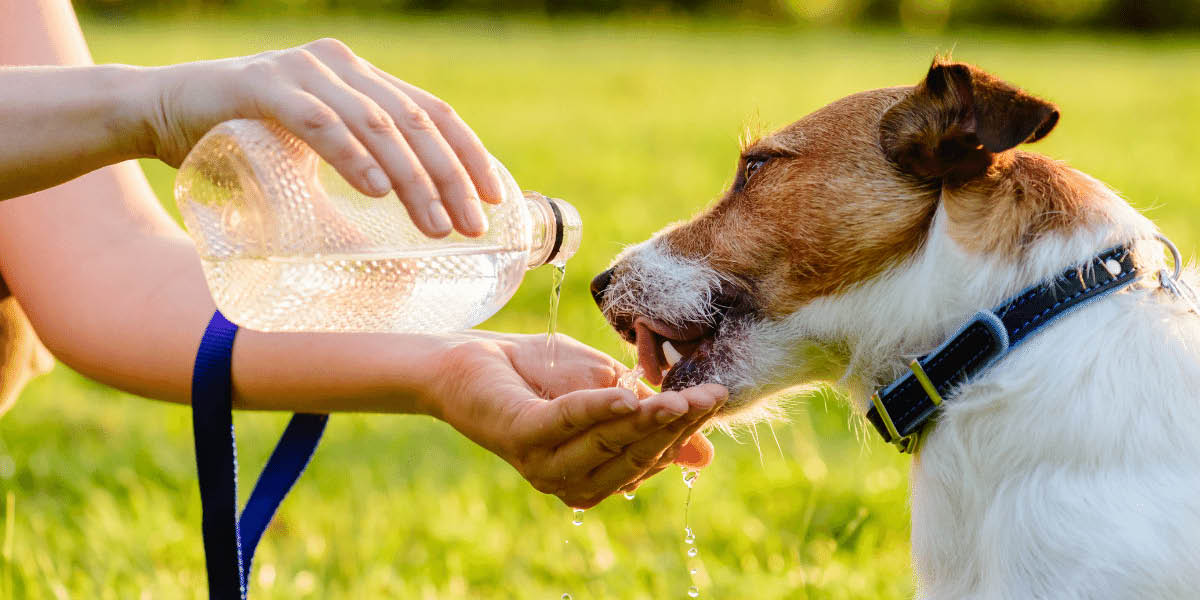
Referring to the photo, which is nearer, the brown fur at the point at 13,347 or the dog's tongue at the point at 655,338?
the dog's tongue at the point at 655,338

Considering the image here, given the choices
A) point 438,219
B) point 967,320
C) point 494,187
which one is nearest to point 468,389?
point 494,187

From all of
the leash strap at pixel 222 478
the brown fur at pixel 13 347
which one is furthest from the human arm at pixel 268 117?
the brown fur at pixel 13 347

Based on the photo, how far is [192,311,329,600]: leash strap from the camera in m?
2.39

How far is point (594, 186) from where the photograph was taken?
8.26m

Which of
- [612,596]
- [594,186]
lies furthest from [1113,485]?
[594,186]

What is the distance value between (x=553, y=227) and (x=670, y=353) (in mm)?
433

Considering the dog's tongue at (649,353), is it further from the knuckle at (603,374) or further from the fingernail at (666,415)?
the fingernail at (666,415)

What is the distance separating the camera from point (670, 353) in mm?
2594

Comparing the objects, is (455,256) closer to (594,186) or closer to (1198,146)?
(594,186)

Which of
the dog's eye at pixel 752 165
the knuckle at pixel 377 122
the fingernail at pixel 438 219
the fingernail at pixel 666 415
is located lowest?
the fingernail at pixel 666 415

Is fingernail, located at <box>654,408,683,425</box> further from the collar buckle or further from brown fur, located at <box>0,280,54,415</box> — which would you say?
brown fur, located at <box>0,280,54,415</box>

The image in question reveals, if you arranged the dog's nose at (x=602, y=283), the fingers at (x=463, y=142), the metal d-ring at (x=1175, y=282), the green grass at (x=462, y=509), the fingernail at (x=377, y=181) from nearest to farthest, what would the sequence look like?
the fingernail at (x=377, y=181) → the fingers at (x=463, y=142) → the metal d-ring at (x=1175, y=282) → the dog's nose at (x=602, y=283) → the green grass at (x=462, y=509)

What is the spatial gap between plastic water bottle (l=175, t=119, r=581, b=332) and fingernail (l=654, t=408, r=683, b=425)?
431 millimetres

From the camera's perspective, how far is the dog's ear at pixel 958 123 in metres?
2.11
